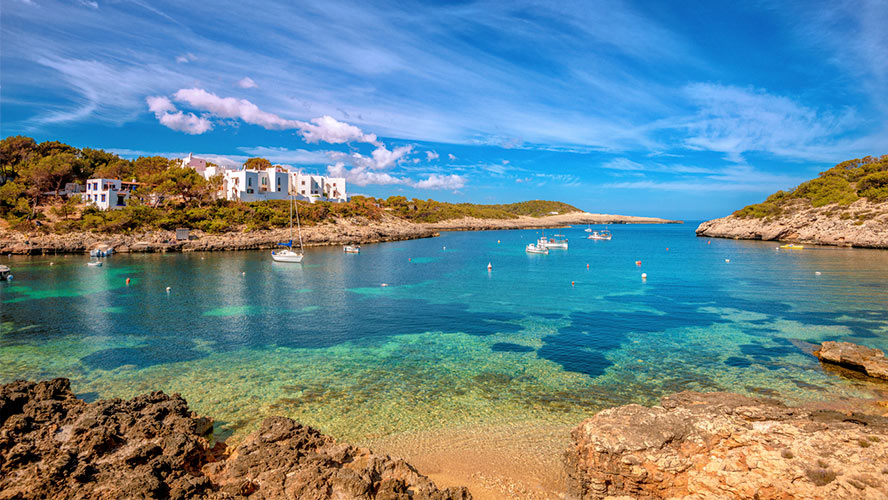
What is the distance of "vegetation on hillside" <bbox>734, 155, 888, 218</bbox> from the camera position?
228 ft

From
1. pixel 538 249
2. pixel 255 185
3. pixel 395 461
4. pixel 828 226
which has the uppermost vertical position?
pixel 255 185

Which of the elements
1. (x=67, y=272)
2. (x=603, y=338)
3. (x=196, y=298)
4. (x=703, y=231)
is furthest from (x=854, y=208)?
(x=67, y=272)

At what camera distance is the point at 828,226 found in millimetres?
69000

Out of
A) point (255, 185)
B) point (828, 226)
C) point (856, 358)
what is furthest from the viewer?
point (255, 185)

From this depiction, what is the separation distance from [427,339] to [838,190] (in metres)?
91.5

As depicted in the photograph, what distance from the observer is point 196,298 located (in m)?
29.9

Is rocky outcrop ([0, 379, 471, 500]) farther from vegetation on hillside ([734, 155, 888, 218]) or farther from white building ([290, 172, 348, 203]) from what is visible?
vegetation on hillside ([734, 155, 888, 218])

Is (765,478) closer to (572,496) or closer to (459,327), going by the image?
(572,496)

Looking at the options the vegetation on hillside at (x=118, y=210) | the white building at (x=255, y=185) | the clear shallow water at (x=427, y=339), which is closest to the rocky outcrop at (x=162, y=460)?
the clear shallow water at (x=427, y=339)

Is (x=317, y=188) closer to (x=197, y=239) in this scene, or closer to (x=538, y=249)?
(x=197, y=239)

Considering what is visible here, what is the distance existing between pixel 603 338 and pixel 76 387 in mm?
20796

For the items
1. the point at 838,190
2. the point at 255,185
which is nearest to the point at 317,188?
the point at 255,185

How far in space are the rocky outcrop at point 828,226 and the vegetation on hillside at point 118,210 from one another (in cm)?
8400

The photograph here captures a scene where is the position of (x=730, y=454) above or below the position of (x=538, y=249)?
below
